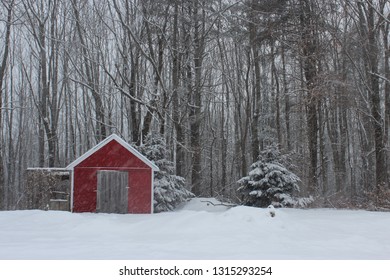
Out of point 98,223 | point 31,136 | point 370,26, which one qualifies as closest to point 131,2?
point 370,26

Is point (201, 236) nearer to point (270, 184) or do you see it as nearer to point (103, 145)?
point (270, 184)

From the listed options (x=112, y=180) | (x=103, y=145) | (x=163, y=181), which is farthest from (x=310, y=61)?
(x=112, y=180)

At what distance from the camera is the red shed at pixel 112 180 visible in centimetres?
1508

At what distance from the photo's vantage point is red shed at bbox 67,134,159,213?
1508 cm

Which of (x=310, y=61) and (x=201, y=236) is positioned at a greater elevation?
(x=310, y=61)

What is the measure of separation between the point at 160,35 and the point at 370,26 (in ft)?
36.3

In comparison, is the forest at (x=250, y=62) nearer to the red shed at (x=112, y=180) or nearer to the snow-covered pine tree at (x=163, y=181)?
the snow-covered pine tree at (x=163, y=181)

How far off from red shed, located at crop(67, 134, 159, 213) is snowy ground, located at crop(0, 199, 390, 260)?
97.5 inches

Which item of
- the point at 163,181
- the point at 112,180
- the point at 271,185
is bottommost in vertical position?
the point at 271,185

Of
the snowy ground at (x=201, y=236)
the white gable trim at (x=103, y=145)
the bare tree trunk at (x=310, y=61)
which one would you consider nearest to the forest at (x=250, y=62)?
the bare tree trunk at (x=310, y=61)

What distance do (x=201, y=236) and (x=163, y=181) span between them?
8.86 meters

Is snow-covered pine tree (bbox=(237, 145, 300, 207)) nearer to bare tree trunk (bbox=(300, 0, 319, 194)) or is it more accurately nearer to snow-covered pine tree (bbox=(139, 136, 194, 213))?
bare tree trunk (bbox=(300, 0, 319, 194))

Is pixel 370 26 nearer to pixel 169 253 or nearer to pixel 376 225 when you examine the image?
pixel 376 225

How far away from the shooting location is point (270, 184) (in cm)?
1575
